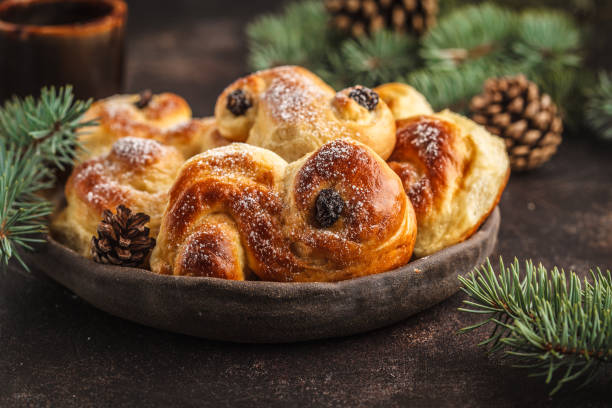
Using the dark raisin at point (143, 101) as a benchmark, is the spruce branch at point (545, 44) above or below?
above

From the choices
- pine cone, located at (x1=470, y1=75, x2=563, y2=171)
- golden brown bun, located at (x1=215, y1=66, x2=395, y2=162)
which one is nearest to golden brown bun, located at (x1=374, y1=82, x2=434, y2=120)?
golden brown bun, located at (x1=215, y1=66, x2=395, y2=162)

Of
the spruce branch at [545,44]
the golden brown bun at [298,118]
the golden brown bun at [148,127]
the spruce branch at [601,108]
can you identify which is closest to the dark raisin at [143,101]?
the golden brown bun at [148,127]

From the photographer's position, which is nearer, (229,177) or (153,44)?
(229,177)

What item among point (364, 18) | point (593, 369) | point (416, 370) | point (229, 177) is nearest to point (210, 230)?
point (229, 177)

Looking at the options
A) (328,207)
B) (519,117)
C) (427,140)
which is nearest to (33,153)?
(328,207)

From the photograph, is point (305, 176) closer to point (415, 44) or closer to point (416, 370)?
point (416, 370)

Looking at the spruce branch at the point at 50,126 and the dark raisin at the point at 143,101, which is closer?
the spruce branch at the point at 50,126

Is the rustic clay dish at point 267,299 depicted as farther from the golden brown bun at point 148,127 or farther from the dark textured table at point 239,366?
the golden brown bun at point 148,127

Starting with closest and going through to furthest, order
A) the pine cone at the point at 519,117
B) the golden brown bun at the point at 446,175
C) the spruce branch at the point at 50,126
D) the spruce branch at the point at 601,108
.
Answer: the golden brown bun at the point at 446,175
the spruce branch at the point at 50,126
the pine cone at the point at 519,117
the spruce branch at the point at 601,108

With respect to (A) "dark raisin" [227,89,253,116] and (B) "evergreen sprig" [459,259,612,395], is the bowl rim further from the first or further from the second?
(A) "dark raisin" [227,89,253,116]
